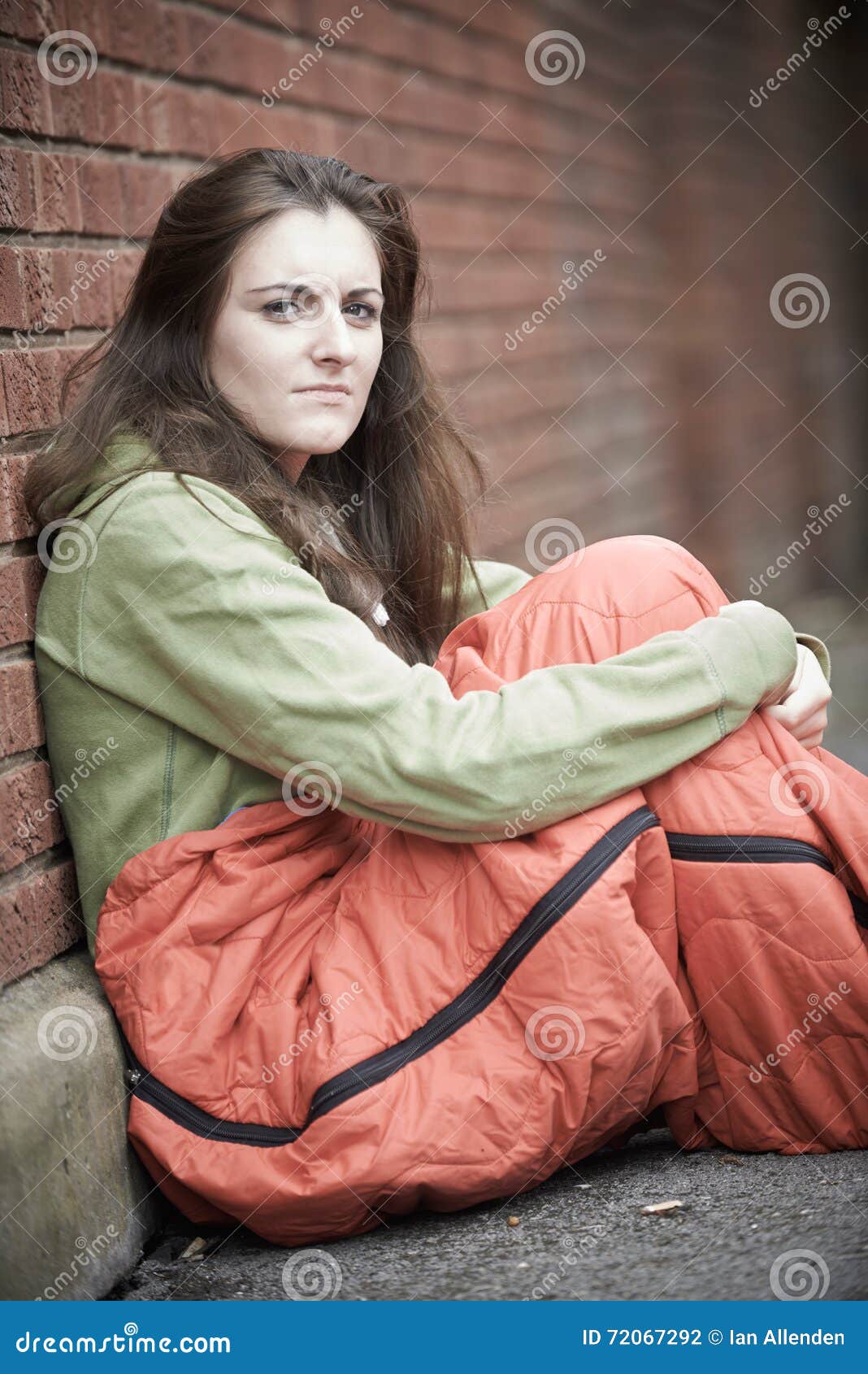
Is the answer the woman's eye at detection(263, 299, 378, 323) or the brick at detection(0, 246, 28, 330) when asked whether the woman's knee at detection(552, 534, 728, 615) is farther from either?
the brick at detection(0, 246, 28, 330)

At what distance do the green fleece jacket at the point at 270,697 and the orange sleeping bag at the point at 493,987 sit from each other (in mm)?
63

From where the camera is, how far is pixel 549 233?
492cm

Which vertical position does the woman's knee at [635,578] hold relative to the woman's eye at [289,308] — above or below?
below

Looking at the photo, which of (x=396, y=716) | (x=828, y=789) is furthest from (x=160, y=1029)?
(x=828, y=789)

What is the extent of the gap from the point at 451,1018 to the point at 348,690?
0.44 m

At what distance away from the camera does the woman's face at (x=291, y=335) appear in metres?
2.11

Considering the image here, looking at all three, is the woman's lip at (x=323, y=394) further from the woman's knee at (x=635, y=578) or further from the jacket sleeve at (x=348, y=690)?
the woman's knee at (x=635, y=578)

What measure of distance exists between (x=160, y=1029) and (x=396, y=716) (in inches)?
20.2

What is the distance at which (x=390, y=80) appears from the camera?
A: 3775 mm

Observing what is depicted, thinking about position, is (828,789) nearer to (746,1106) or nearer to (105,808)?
(746,1106)

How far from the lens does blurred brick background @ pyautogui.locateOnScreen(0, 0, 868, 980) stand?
6.88ft

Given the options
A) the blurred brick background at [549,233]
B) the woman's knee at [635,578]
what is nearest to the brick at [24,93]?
the blurred brick background at [549,233]

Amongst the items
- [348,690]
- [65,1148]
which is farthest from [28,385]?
[65,1148]

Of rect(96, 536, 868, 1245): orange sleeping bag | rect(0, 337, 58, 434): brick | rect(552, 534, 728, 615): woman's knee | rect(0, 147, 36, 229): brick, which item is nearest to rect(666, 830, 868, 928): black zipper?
rect(96, 536, 868, 1245): orange sleeping bag
